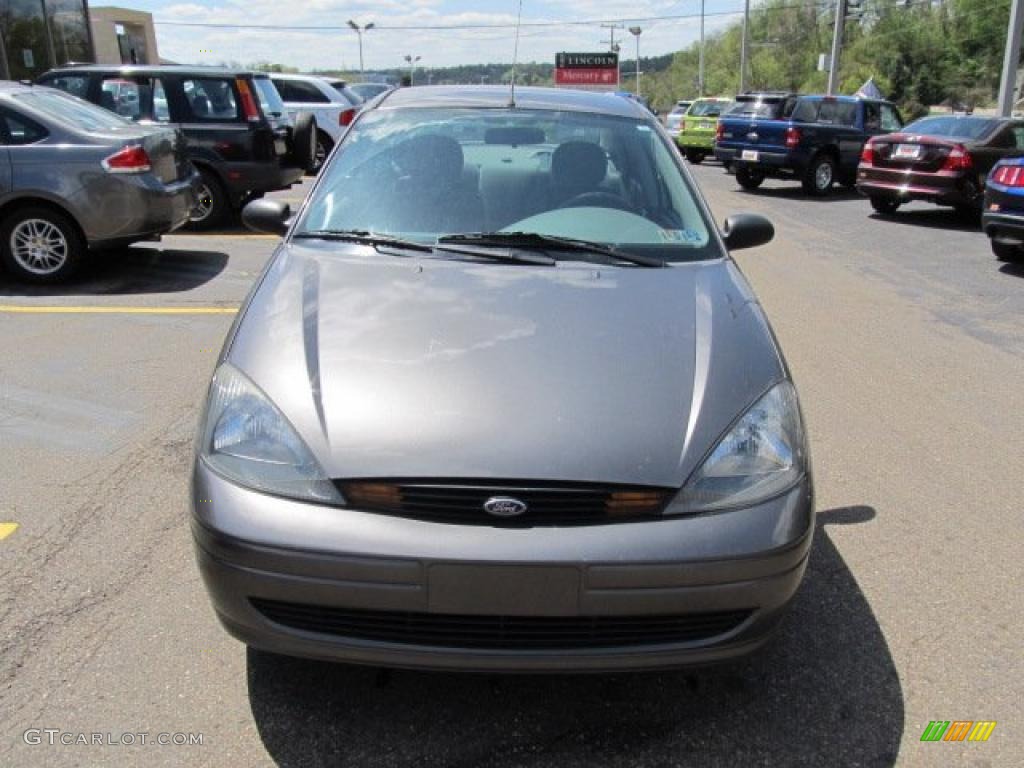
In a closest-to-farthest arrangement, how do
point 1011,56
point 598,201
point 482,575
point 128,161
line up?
point 482,575 < point 598,201 < point 128,161 < point 1011,56

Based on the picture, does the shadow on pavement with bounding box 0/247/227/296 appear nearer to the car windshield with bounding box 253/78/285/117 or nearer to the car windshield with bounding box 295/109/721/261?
the car windshield with bounding box 253/78/285/117

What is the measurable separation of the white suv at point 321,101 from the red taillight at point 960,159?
10187 millimetres

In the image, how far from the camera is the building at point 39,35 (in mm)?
20031

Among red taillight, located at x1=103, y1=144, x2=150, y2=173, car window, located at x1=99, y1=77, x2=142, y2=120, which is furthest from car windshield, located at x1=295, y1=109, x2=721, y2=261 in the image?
car window, located at x1=99, y1=77, x2=142, y2=120

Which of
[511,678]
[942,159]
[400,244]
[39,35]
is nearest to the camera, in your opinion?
[511,678]

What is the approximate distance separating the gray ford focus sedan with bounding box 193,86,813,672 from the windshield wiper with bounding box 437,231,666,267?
284 millimetres

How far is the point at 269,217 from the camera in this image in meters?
3.94

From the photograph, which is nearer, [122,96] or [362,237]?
[362,237]

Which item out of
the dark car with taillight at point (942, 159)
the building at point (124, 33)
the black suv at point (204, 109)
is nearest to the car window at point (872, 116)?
Answer: the dark car with taillight at point (942, 159)

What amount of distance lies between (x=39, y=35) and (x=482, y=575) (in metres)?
23.3

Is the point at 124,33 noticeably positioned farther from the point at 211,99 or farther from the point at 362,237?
the point at 362,237

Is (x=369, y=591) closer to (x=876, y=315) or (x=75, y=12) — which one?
(x=876, y=315)

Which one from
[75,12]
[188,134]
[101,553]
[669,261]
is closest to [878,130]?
[188,134]

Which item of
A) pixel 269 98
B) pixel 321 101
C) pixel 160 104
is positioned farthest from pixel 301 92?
pixel 160 104
